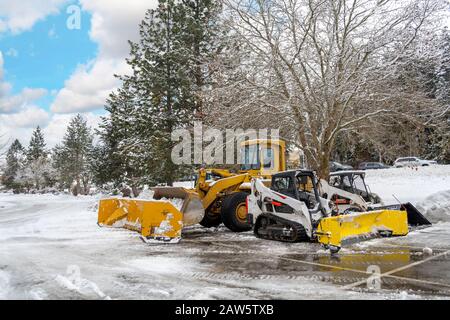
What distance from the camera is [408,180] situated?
101 ft

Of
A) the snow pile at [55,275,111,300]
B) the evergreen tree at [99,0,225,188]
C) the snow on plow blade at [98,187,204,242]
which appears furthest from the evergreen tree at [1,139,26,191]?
the snow pile at [55,275,111,300]

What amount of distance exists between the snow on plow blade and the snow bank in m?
A: 15.7

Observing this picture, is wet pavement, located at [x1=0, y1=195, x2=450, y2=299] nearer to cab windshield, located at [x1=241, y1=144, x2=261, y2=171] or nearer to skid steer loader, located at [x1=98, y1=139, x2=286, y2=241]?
skid steer loader, located at [x1=98, y1=139, x2=286, y2=241]

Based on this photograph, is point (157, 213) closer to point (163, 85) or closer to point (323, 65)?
point (323, 65)

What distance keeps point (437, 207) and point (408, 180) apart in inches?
661

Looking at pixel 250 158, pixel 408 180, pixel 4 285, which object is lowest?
pixel 4 285

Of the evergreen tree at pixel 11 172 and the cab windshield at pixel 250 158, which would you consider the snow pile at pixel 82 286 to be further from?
the evergreen tree at pixel 11 172

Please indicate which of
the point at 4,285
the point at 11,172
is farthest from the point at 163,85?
the point at 11,172

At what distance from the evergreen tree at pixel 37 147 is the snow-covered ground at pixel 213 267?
87023 millimetres

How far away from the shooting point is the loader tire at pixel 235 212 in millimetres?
11945

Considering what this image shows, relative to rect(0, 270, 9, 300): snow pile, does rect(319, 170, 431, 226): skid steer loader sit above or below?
above

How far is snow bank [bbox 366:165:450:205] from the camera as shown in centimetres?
2494
